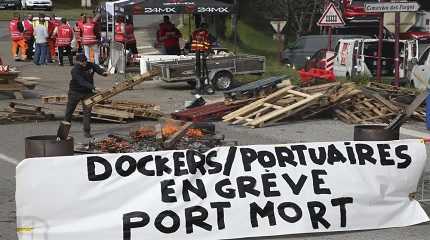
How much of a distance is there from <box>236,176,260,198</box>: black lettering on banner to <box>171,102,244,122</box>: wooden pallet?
26.6ft

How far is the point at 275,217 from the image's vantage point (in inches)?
288

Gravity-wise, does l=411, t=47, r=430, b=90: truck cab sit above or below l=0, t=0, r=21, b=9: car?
below

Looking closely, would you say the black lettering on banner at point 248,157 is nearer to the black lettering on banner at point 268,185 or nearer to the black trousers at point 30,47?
the black lettering on banner at point 268,185

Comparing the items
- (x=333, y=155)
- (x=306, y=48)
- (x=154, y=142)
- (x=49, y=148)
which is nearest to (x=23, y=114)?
(x=154, y=142)

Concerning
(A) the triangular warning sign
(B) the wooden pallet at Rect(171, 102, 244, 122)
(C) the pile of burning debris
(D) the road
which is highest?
(A) the triangular warning sign

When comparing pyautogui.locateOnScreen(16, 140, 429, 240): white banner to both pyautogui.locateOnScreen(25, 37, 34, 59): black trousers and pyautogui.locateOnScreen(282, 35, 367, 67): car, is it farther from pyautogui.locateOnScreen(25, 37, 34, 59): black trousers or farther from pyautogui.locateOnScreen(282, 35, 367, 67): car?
pyautogui.locateOnScreen(25, 37, 34, 59): black trousers

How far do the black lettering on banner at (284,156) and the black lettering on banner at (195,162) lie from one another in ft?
2.51

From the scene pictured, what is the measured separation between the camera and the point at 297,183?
743cm

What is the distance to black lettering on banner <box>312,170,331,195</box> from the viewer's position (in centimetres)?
747

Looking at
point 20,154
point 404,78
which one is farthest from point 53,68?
point 20,154

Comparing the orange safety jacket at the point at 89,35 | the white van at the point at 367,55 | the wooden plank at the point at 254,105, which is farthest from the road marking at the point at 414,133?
the orange safety jacket at the point at 89,35

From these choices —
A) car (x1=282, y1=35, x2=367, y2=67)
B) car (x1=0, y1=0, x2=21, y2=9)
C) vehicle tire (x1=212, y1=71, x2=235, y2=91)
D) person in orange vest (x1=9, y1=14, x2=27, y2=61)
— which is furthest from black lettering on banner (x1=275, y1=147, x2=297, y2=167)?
car (x1=0, y1=0, x2=21, y2=9)

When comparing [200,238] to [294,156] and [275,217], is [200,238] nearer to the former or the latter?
[275,217]

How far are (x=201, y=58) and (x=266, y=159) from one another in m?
14.0
